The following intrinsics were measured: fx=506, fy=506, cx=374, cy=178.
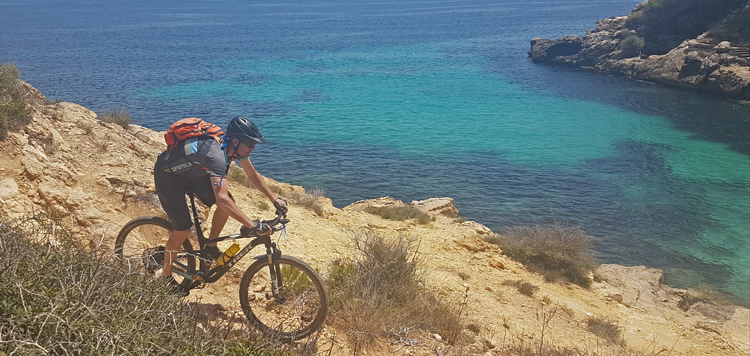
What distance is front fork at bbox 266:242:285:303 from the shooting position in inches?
179

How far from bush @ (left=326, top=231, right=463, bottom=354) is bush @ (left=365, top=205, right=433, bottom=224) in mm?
6308

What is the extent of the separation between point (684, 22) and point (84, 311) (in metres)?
57.2

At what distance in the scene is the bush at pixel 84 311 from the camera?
2.76 meters

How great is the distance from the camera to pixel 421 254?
9047mm

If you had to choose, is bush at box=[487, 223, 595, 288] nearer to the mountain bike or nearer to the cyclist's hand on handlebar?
the mountain bike

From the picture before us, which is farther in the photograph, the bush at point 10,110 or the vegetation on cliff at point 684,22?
the vegetation on cliff at point 684,22

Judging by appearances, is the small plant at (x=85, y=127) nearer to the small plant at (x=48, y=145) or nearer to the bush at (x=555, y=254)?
the small plant at (x=48, y=145)

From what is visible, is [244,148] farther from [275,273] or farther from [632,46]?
[632,46]

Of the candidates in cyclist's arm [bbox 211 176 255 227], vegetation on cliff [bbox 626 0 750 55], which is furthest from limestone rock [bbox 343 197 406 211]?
vegetation on cliff [bbox 626 0 750 55]

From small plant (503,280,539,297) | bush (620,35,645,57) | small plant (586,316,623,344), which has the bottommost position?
small plant (503,280,539,297)

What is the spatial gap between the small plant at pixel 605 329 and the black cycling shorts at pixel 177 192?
5.90m

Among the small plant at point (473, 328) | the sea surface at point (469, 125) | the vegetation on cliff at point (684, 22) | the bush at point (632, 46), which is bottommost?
the sea surface at point (469, 125)

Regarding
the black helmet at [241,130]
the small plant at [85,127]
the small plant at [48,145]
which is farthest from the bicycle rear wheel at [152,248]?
the small plant at [85,127]

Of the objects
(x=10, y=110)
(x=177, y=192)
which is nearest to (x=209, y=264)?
(x=177, y=192)
